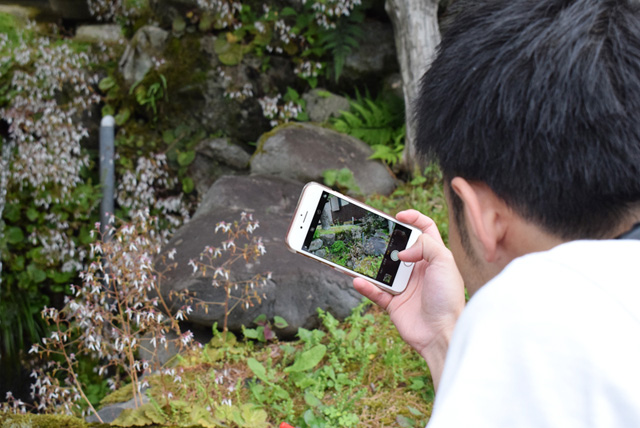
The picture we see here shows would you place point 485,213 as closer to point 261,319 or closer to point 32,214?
point 261,319

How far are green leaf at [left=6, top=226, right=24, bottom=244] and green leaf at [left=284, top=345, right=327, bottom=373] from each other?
415 cm

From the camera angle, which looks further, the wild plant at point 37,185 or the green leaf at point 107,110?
the green leaf at point 107,110

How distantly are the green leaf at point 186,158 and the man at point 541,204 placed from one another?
5539mm

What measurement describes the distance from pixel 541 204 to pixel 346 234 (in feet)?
4.04

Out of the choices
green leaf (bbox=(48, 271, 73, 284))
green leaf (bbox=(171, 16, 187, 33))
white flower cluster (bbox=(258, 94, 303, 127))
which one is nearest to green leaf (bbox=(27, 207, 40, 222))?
green leaf (bbox=(48, 271, 73, 284))

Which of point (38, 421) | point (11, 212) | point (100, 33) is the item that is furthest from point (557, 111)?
point (100, 33)

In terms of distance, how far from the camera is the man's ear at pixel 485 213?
1182 mm

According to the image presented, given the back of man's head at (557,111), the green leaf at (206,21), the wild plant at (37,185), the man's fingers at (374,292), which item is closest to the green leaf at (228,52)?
the green leaf at (206,21)

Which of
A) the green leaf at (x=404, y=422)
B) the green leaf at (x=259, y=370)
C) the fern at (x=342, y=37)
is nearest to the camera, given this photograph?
the green leaf at (x=404, y=422)

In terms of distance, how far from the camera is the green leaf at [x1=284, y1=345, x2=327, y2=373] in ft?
10.9

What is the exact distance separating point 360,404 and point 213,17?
504 cm

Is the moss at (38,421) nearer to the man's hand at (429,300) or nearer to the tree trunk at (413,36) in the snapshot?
the man's hand at (429,300)

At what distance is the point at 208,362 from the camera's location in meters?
3.71

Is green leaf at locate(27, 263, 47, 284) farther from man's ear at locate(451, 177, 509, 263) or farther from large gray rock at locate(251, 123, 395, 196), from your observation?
man's ear at locate(451, 177, 509, 263)
